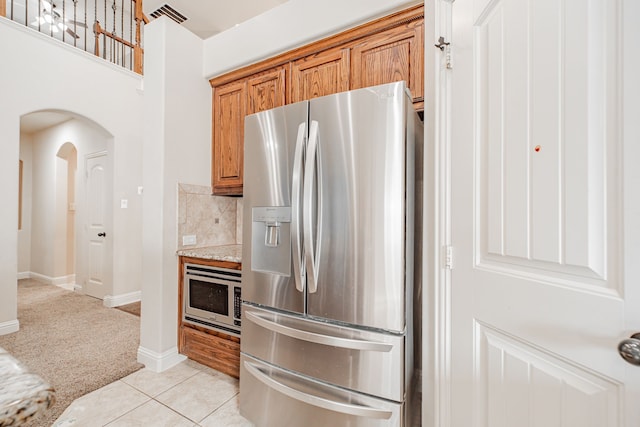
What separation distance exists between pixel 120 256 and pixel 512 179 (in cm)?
468

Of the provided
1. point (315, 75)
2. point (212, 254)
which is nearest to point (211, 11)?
point (315, 75)

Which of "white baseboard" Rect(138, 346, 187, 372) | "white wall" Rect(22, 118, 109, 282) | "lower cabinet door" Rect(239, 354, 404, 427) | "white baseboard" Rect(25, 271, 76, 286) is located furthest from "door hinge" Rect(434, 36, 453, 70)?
"white baseboard" Rect(25, 271, 76, 286)

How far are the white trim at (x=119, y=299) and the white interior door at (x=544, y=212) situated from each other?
412 centimetres

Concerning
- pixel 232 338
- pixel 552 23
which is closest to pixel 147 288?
pixel 232 338

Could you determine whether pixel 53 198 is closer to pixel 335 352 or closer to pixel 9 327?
pixel 9 327

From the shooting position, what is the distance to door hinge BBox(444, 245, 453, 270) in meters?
1.18

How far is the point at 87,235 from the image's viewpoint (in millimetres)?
4418

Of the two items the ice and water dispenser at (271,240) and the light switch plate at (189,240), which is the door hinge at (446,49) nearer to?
the ice and water dispenser at (271,240)

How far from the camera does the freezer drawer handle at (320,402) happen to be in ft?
4.05

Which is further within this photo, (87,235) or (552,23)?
(87,235)

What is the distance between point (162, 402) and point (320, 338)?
134 cm

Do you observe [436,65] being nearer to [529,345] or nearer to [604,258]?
[604,258]

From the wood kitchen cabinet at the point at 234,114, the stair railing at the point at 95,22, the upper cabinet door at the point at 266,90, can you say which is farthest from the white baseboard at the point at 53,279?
the upper cabinet door at the point at 266,90

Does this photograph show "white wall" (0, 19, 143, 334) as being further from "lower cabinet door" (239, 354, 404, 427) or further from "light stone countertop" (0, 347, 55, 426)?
"light stone countertop" (0, 347, 55, 426)
